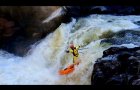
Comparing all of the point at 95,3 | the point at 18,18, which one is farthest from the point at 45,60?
the point at 95,3

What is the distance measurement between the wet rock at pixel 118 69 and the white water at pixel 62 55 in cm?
9

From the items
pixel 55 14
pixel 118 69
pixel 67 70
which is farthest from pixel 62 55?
pixel 118 69

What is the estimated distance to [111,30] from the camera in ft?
13.7

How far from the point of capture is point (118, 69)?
3.89 m

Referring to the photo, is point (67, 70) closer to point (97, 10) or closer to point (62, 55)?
point (62, 55)

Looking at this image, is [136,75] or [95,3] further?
[95,3]

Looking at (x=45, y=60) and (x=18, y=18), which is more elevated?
(x=18, y=18)

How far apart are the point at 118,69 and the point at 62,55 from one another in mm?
654

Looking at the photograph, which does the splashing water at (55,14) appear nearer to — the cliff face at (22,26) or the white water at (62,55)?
the cliff face at (22,26)

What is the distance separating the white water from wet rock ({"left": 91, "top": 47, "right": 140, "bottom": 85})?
0.09m

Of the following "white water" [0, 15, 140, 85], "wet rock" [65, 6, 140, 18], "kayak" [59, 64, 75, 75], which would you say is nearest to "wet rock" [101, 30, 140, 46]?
"white water" [0, 15, 140, 85]

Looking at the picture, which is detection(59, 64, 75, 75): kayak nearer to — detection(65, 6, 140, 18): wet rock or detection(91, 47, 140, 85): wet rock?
detection(91, 47, 140, 85): wet rock
